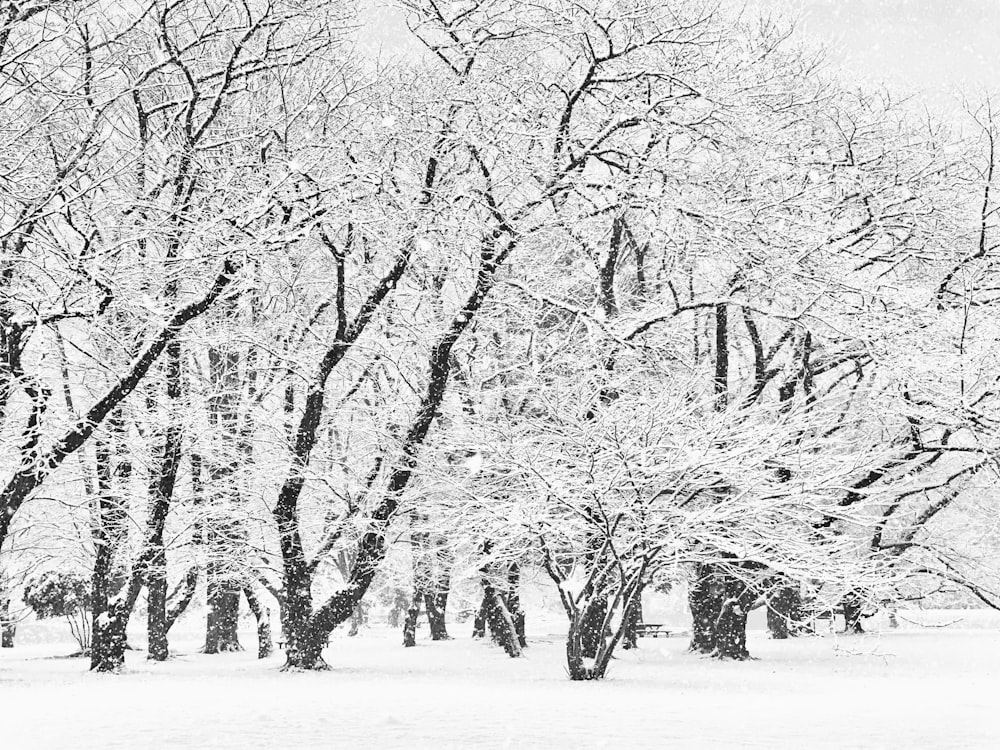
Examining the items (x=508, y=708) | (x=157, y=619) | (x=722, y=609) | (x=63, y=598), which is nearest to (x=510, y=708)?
(x=508, y=708)

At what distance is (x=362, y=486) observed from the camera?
18000 mm

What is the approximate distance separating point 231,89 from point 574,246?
7.71 metres

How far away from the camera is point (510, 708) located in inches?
443

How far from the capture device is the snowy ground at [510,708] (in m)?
8.83

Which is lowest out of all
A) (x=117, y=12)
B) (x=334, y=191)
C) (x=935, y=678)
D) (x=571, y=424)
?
(x=935, y=678)

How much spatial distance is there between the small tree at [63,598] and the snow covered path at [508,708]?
39.8 feet

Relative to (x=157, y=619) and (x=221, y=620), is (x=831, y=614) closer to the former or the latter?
(x=157, y=619)

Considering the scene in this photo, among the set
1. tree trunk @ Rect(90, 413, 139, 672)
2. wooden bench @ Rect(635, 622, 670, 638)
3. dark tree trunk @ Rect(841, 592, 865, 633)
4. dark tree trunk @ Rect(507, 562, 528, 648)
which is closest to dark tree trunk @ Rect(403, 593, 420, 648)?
dark tree trunk @ Rect(507, 562, 528, 648)

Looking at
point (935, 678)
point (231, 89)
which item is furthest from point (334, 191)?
point (935, 678)

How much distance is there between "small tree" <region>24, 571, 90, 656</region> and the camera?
30.2 m

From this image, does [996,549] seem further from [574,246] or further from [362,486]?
[362,486]

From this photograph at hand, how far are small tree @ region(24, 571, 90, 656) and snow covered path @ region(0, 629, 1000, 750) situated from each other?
1212cm

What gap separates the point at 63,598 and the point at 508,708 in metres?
31.1

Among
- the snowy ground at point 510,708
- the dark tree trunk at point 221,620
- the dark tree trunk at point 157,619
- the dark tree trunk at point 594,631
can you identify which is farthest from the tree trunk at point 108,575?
the dark tree trunk at point 594,631
